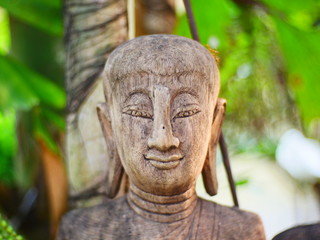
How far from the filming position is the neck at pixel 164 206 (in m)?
0.93

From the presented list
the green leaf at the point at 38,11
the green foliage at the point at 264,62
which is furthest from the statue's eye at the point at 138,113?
the green leaf at the point at 38,11

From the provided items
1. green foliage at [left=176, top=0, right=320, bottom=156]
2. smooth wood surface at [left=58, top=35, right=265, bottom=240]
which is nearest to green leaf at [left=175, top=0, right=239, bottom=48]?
green foliage at [left=176, top=0, right=320, bottom=156]

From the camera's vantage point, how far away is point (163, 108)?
2.79 feet

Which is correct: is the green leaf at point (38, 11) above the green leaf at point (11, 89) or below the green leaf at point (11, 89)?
above

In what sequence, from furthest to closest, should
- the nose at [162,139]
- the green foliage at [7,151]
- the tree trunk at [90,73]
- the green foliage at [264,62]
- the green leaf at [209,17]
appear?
1. the green foliage at [7,151]
2. the green foliage at [264,62]
3. the green leaf at [209,17]
4. the tree trunk at [90,73]
5. the nose at [162,139]

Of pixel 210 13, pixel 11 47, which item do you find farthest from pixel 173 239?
pixel 11 47

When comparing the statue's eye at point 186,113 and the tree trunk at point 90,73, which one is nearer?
the statue's eye at point 186,113

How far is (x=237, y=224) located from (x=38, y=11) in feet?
2.96

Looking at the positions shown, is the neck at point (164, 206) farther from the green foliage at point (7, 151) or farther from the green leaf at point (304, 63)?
the green foliage at point (7, 151)

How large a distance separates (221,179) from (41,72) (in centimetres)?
91

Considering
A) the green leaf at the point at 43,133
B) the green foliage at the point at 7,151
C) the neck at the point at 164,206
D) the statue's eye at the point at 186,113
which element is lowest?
the green foliage at the point at 7,151

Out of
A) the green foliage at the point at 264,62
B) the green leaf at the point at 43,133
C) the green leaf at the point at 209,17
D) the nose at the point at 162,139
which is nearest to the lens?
the nose at the point at 162,139

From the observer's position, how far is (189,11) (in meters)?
1.06

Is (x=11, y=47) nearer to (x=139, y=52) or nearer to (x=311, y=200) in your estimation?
(x=139, y=52)
